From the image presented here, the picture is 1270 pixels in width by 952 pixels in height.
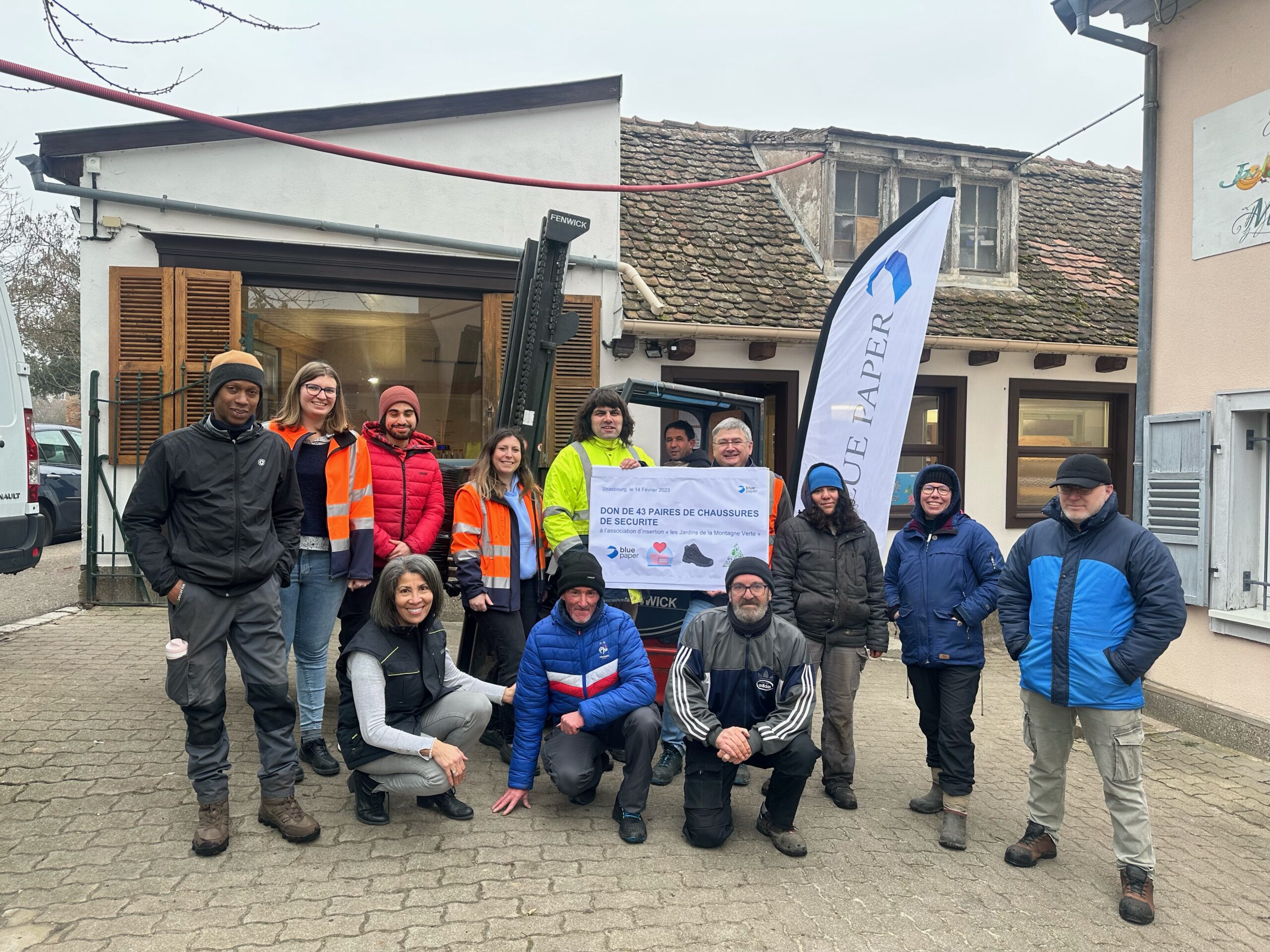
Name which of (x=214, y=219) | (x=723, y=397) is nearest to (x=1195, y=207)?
(x=723, y=397)

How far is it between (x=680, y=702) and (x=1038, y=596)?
1.63 m

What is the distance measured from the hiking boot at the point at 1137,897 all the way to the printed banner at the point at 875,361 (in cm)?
300

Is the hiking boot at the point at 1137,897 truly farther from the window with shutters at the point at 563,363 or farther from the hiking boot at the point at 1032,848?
the window with shutters at the point at 563,363

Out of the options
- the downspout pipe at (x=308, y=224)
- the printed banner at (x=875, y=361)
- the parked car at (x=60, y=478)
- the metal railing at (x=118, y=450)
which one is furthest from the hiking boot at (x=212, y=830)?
the parked car at (x=60, y=478)

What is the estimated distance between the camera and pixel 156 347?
761cm

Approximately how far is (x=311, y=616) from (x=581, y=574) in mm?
1407

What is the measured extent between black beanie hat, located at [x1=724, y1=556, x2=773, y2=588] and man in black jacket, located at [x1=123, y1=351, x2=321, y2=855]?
1.96 metres

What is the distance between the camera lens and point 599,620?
401 cm

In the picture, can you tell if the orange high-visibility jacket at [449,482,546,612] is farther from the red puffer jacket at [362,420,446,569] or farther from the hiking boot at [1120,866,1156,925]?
the hiking boot at [1120,866,1156,925]

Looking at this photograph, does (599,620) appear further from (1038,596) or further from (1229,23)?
(1229,23)

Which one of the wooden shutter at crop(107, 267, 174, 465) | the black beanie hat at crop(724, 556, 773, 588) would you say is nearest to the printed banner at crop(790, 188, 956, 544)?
the black beanie hat at crop(724, 556, 773, 588)

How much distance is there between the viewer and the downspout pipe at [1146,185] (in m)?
6.34

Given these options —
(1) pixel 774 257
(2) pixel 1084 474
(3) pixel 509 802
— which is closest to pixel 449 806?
(3) pixel 509 802

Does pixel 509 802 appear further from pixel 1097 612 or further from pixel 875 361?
pixel 875 361
